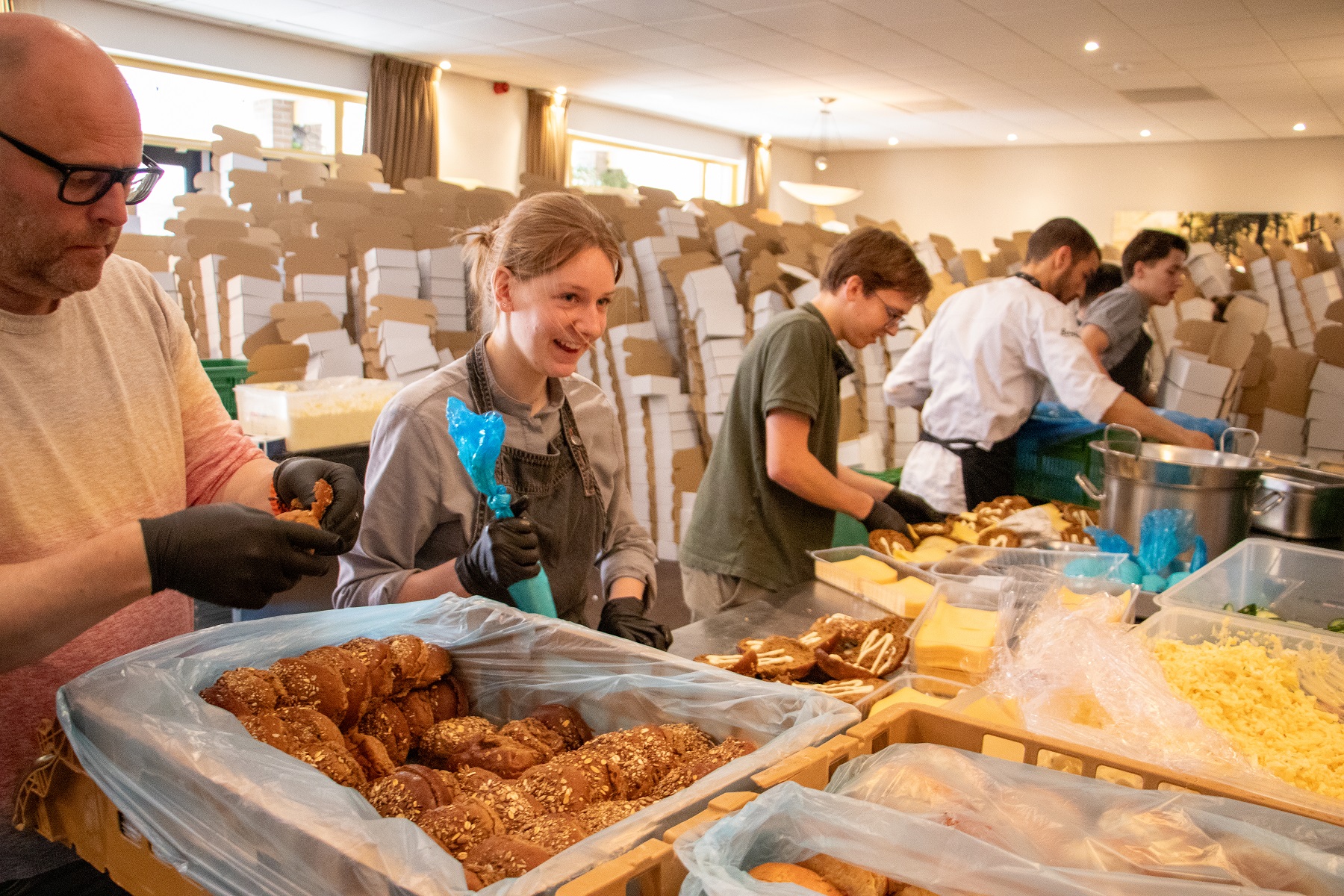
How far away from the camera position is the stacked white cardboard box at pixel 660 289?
501cm

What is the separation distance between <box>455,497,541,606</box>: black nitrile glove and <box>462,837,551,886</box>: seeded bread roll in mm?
603

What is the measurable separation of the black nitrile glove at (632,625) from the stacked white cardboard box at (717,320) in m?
3.07

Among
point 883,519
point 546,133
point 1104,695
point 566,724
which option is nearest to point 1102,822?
point 1104,695

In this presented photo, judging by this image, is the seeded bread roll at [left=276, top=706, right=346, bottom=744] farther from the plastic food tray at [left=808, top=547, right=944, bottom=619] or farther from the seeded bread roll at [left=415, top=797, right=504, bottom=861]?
the plastic food tray at [left=808, top=547, right=944, bottom=619]

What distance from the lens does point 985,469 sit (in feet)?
11.1

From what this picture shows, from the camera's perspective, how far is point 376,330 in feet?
13.8

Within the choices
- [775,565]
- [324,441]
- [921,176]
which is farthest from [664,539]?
[921,176]

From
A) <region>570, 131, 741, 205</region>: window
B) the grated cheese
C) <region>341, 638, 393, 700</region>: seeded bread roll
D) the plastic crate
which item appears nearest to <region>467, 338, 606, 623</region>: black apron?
<region>341, 638, 393, 700</region>: seeded bread roll

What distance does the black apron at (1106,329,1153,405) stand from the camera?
4688 millimetres

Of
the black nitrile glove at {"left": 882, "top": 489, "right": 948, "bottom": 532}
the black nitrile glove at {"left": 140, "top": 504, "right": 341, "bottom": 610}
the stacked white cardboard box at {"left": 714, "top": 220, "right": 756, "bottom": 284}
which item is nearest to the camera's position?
the black nitrile glove at {"left": 140, "top": 504, "right": 341, "bottom": 610}

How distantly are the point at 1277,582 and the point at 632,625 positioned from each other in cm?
148

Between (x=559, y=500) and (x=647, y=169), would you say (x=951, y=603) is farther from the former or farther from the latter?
(x=647, y=169)

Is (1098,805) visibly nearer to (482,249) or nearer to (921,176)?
(482,249)

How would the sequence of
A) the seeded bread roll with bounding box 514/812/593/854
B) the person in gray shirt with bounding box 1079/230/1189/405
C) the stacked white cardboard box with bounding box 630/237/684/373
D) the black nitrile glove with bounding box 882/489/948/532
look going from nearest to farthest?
1. the seeded bread roll with bounding box 514/812/593/854
2. the black nitrile glove with bounding box 882/489/948/532
3. the person in gray shirt with bounding box 1079/230/1189/405
4. the stacked white cardboard box with bounding box 630/237/684/373
